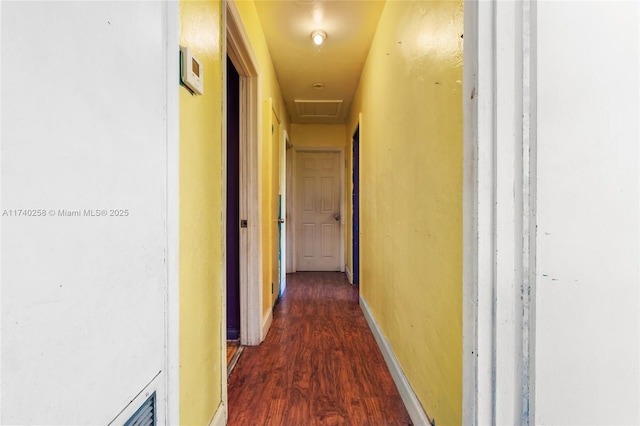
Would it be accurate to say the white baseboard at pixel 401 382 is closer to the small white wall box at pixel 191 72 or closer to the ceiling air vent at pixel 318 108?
the small white wall box at pixel 191 72

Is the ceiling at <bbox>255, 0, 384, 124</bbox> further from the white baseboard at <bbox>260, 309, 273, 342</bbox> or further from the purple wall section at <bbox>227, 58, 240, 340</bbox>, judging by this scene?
the white baseboard at <bbox>260, 309, 273, 342</bbox>

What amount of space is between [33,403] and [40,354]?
2.7 inches

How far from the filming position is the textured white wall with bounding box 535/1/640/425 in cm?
72

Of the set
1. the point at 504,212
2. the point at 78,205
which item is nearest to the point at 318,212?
the point at 504,212

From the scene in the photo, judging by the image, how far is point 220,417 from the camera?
132 centimetres

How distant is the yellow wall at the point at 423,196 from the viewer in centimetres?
100

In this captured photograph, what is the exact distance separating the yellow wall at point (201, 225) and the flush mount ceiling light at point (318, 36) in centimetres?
120

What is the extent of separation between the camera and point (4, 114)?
0.42m

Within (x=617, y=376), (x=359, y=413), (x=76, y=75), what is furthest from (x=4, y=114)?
(x=359, y=413)

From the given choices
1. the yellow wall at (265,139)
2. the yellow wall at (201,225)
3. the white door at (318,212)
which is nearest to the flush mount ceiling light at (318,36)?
the yellow wall at (265,139)

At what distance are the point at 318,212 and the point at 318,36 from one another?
9.67ft

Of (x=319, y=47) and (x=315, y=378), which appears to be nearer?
(x=315, y=378)

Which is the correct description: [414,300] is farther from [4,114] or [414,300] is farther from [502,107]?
[4,114]

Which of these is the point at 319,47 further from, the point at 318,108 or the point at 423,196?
the point at 423,196
